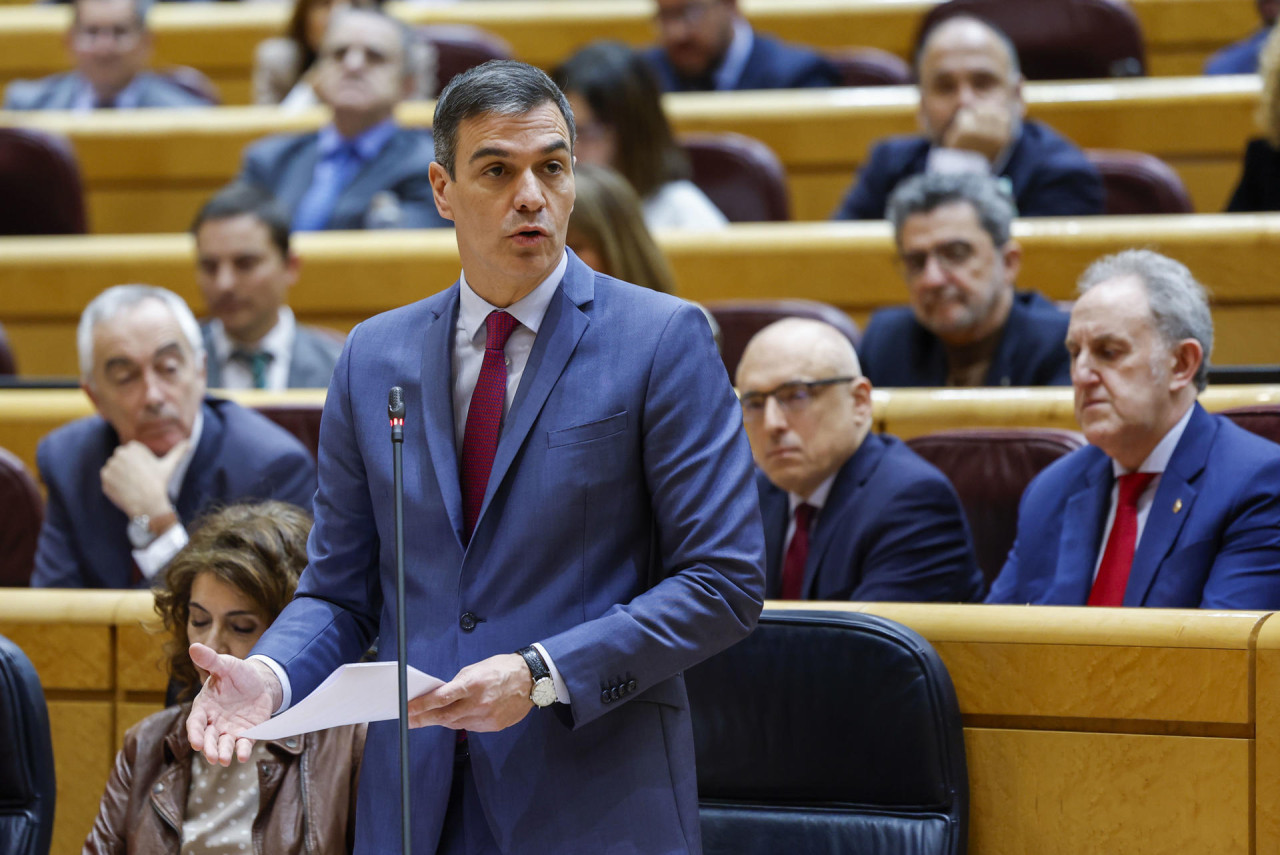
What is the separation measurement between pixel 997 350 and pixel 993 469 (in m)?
0.39

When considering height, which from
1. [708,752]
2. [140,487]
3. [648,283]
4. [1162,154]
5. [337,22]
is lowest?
[708,752]

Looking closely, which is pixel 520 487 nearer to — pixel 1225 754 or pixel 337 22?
pixel 1225 754

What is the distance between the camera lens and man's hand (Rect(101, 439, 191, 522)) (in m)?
1.98

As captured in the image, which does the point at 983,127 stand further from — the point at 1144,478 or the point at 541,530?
the point at 541,530

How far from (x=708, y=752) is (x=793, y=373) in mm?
631

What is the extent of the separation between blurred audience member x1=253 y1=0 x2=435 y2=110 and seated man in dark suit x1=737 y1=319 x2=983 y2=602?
5.72 ft

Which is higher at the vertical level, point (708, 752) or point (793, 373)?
point (793, 373)

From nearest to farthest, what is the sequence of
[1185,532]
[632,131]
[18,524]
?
1. [1185,532]
2. [18,524]
3. [632,131]

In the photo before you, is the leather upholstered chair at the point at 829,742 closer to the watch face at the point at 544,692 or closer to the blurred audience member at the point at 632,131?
the watch face at the point at 544,692

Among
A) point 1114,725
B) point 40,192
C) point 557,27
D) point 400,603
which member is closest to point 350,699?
point 400,603

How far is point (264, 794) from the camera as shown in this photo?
1342mm

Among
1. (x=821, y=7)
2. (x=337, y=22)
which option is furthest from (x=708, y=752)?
(x=821, y=7)

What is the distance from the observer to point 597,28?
12.9 ft

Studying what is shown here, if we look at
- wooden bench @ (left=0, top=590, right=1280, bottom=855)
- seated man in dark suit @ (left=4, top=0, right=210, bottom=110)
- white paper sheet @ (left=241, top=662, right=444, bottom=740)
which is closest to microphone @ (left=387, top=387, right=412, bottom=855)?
white paper sheet @ (left=241, top=662, right=444, bottom=740)
